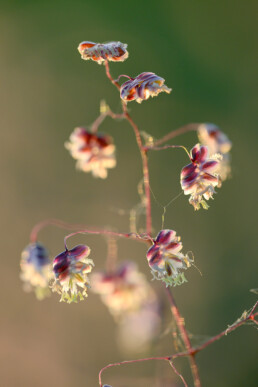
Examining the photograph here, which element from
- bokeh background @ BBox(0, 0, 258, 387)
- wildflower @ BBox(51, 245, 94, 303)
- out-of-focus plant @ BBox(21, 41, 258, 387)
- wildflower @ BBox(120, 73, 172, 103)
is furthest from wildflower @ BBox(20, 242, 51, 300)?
bokeh background @ BBox(0, 0, 258, 387)

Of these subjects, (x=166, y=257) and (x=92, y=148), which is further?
(x=92, y=148)

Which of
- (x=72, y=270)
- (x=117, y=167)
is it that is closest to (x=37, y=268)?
(x=72, y=270)

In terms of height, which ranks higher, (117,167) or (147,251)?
(117,167)

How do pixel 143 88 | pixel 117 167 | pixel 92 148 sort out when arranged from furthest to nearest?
pixel 117 167 → pixel 92 148 → pixel 143 88

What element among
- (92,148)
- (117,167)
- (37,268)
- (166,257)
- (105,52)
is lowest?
(166,257)

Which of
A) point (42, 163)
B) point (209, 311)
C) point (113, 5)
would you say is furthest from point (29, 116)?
point (209, 311)

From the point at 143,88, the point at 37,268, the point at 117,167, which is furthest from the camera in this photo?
the point at 117,167

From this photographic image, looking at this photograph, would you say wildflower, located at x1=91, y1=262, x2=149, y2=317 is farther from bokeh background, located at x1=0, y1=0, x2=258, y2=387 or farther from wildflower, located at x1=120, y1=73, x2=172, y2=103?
bokeh background, located at x1=0, y1=0, x2=258, y2=387

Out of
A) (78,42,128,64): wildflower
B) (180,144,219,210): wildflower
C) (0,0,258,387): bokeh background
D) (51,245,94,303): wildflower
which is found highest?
(0,0,258,387): bokeh background

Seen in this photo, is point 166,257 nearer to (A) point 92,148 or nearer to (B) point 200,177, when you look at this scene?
(B) point 200,177
